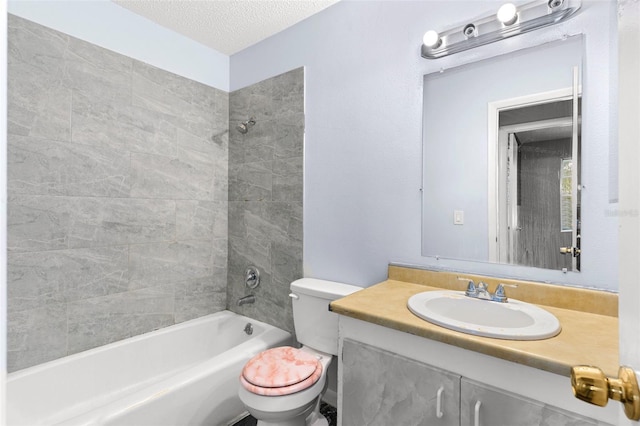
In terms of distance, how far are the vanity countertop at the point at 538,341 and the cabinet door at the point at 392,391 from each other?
0.14 m

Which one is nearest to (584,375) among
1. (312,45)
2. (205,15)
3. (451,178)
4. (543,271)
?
(543,271)

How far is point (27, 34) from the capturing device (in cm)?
157

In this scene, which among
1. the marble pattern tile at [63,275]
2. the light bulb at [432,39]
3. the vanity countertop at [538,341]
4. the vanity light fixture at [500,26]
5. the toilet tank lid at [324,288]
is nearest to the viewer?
the vanity countertop at [538,341]

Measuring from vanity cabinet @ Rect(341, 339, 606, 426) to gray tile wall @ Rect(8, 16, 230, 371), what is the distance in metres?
1.04

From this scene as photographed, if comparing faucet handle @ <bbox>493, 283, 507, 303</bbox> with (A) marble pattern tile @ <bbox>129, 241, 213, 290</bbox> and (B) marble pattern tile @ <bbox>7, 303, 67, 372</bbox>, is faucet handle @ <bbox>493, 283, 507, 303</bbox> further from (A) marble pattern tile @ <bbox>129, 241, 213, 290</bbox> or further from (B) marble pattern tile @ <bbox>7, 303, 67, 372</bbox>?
(B) marble pattern tile @ <bbox>7, 303, 67, 372</bbox>

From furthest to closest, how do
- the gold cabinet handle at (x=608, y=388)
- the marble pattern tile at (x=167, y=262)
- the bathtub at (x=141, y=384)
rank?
the marble pattern tile at (x=167, y=262) < the bathtub at (x=141, y=384) < the gold cabinet handle at (x=608, y=388)

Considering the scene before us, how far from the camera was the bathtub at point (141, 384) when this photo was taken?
1.32 metres

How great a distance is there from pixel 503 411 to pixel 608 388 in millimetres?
606

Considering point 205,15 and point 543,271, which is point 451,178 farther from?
point 205,15

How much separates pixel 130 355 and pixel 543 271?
2276 mm

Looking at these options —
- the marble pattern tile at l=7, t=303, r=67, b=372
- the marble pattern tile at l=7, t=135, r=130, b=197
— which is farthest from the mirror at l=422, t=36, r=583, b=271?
the marble pattern tile at l=7, t=303, r=67, b=372

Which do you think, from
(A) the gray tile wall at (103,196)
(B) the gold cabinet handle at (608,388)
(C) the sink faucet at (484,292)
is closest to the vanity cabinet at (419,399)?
(C) the sink faucet at (484,292)

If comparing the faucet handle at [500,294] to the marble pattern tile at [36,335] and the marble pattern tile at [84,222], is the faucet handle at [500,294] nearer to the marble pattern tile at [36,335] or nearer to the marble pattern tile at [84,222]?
the marble pattern tile at [84,222]

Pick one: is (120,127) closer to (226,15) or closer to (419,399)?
(226,15)
